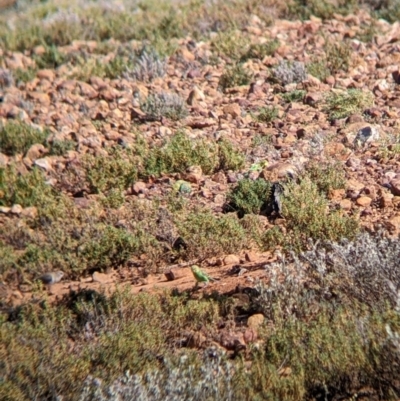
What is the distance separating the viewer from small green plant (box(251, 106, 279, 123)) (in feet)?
25.0

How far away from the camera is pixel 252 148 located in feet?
23.4

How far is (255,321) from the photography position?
4742 millimetres

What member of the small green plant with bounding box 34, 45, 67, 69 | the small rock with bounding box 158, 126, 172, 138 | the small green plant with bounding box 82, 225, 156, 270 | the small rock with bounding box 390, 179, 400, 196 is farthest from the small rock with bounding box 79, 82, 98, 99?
the small rock with bounding box 390, 179, 400, 196

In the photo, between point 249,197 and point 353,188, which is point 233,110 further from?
point 353,188

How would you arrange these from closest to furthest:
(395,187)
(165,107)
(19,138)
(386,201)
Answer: (386,201) → (395,187) → (19,138) → (165,107)

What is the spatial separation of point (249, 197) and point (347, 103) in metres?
1.90

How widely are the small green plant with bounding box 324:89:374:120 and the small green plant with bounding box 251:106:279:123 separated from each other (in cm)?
46

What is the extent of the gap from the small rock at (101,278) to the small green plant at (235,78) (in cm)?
345

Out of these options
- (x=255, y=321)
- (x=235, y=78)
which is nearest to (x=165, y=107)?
(x=235, y=78)

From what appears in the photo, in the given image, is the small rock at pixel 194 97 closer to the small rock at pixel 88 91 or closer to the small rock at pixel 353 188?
the small rock at pixel 88 91

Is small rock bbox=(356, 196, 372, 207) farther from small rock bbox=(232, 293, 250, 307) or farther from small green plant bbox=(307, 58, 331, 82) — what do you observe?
small green plant bbox=(307, 58, 331, 82)

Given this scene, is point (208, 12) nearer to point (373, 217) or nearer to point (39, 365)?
point (373, 217)

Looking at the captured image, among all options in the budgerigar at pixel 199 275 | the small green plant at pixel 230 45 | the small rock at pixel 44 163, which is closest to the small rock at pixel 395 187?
the budgerigar at pixel 199 275

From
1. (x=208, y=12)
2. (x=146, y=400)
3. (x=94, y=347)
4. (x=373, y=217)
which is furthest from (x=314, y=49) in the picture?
(x=146, y=400)
